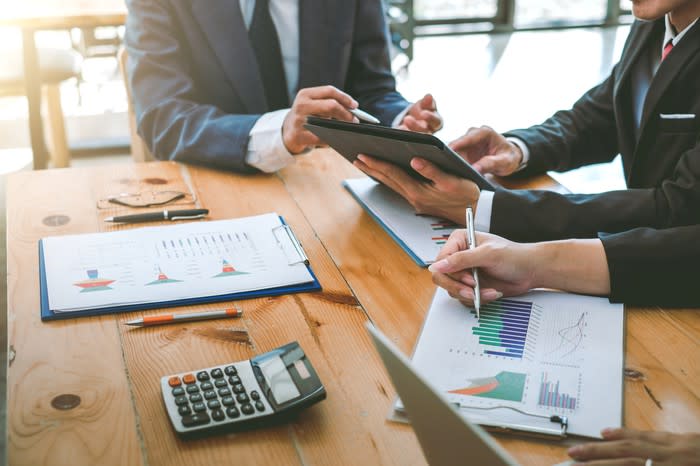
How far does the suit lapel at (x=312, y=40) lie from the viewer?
183cm

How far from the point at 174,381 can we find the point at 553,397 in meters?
0.39

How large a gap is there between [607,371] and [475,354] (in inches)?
5.7

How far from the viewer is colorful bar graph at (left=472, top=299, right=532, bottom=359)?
88 cm

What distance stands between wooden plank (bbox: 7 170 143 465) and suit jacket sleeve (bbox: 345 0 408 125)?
3.32 feet

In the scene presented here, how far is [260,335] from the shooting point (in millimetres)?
937

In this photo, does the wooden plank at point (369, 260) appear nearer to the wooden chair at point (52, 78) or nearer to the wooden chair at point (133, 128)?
the wooden chair at point (133, 128)

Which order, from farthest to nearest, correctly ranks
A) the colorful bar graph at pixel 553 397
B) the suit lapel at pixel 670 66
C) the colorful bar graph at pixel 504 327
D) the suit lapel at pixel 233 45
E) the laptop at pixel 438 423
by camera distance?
the suit lapel at pixel 233 45, the suit lapel at pixel 670 66, the colorful bar graph at pixel 504 327, the colorful bar graph at pixel 553 397, the laptop at pixel 438 423

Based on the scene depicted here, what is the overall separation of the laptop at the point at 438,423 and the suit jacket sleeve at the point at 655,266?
1.62 feet

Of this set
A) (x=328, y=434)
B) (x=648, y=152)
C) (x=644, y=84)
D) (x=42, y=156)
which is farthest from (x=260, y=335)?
A: (x=42, y=156)

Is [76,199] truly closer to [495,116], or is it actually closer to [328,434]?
[328,434]

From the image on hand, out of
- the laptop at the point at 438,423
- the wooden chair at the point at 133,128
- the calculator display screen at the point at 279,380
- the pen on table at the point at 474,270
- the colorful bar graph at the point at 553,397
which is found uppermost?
the laptop at the point at 438,423

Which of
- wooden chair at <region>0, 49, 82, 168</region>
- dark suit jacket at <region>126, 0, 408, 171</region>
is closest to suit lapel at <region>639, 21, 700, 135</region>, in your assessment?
dark suit jacket at <region>126, 0, 408, 171</region>

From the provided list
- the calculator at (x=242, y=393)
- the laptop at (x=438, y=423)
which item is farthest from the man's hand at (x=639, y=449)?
the calculator at (x=242, y=393)

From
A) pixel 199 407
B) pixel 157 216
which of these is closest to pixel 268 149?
pixel 157 216
